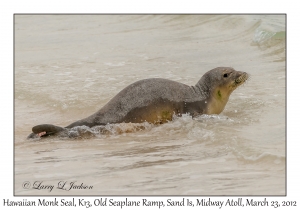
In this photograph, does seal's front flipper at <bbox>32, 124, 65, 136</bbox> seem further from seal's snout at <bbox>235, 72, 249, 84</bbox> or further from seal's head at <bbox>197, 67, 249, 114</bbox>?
seal's snout at <bbox>235, 72, 249, 84</bbox>

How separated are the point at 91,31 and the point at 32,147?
33.0 feet

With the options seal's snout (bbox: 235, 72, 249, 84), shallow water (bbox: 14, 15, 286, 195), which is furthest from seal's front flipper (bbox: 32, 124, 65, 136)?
seal's snout (bbox: 235, 72, 249, 84)

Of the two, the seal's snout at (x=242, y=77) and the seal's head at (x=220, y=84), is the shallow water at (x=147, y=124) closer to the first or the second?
the seal's head at (x=220, y=84)

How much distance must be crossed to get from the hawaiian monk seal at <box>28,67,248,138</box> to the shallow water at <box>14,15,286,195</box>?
145 millimetres

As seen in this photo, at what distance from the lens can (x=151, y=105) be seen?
8547 mm

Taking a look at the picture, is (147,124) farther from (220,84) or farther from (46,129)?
(220,84)

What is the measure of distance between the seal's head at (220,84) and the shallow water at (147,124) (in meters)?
0.23

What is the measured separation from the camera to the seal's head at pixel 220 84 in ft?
30.5

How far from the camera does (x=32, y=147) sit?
781cm

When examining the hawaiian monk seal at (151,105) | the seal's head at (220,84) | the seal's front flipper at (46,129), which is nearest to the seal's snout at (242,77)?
the seal's head at (220,84)

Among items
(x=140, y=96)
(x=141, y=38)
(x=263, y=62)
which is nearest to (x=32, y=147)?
(x=140, y=96)

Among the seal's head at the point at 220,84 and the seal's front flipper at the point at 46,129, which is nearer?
the seal's front flipper at the point at 46,129

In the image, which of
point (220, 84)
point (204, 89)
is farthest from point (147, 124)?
point (220, 84)

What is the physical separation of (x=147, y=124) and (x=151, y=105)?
0.86ft
